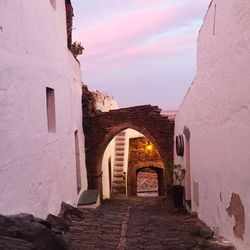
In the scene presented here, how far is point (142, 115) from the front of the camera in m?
14.8

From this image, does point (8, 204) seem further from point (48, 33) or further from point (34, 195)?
point (48, 33)

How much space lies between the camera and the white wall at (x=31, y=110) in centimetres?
520

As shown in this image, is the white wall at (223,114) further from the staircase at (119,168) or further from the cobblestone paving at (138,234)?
the staircase at (119,168)

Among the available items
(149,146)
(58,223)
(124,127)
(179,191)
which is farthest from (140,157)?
(58,223)

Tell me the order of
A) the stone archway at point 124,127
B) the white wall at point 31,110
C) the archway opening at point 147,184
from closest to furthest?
the white wall at point 31,110, the stone archway at point 124,127, the archway opening at point 147,184

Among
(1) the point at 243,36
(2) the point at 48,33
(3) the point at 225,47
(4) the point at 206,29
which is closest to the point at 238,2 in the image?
(1) the point at 243,36

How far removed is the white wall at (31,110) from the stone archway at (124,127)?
515 cm

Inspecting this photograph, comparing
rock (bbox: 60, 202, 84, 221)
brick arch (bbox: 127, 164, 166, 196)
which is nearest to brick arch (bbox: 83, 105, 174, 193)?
rock (bbox: 60, 202, 84, 221)

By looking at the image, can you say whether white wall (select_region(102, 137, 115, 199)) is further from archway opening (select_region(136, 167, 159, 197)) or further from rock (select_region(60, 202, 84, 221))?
rock (select_region(60, 202, 84, 221))

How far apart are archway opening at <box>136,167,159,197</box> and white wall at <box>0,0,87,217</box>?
1824 centimetres

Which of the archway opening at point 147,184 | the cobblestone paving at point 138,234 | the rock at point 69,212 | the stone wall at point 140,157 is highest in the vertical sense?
the stone wall at point 140,157

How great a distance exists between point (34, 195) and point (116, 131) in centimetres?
871

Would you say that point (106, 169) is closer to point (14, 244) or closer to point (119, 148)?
point (119, 148)

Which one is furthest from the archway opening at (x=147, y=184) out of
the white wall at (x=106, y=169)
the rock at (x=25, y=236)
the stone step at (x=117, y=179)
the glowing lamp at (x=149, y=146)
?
the rock at (x=25, y=236)
